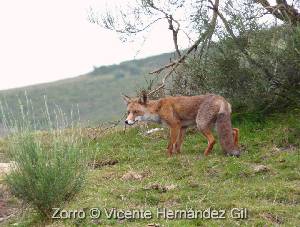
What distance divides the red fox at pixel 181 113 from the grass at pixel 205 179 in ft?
1.26

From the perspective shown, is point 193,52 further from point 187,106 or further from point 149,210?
point 149,210

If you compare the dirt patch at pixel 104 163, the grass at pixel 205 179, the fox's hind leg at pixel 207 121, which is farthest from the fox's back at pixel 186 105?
the dirt patch at pixel 104 163

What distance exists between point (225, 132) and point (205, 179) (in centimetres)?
137

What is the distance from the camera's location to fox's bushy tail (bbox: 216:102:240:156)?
11.2 meters

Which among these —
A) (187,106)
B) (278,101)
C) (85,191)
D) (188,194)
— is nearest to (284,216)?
(188,194)

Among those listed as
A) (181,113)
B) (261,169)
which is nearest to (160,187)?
(261,169)

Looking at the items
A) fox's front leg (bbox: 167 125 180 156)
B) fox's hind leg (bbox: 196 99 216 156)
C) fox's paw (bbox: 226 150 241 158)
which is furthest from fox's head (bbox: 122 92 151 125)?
fox's paw (bbox: 226 150 241 158)

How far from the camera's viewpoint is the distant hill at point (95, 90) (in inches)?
2344

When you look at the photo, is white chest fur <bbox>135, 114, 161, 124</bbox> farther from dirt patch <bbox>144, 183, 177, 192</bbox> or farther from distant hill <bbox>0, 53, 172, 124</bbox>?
distant hill <bbox>0, 53, 172, 124</bbox>

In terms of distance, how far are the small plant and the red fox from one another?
11.5ft

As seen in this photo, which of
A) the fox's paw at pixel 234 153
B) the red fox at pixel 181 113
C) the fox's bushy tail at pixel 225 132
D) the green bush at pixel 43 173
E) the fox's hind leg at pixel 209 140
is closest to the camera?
the green bush at pixel 43 173

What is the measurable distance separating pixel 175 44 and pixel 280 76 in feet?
11.7

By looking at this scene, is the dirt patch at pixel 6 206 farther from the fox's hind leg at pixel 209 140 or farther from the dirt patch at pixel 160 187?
the fox's hind leg at pixel 209 140
